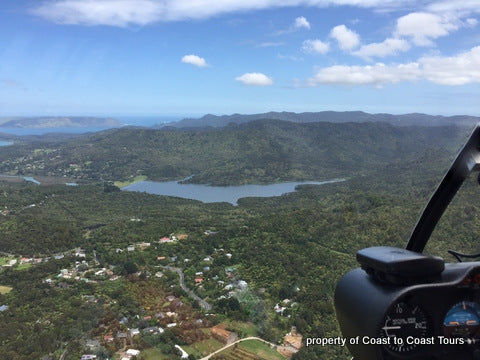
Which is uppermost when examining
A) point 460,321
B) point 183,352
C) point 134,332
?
point 460,321

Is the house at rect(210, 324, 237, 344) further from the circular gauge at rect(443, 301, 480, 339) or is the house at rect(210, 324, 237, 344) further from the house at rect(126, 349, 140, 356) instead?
the circular gauge at rect(443, 301, 480, 339)

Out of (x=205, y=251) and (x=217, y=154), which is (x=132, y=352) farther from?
(x=217, y=154)

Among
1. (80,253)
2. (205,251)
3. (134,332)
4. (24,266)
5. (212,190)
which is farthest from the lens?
(212,190)

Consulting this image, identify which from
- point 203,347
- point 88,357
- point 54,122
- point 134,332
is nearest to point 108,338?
point 134,332

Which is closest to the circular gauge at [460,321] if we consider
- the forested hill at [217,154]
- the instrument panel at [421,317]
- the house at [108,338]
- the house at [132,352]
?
the instrument panel at [421,317]

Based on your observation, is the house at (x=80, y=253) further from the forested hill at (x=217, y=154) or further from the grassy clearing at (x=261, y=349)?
the forested hill at (x=217, y=154)
